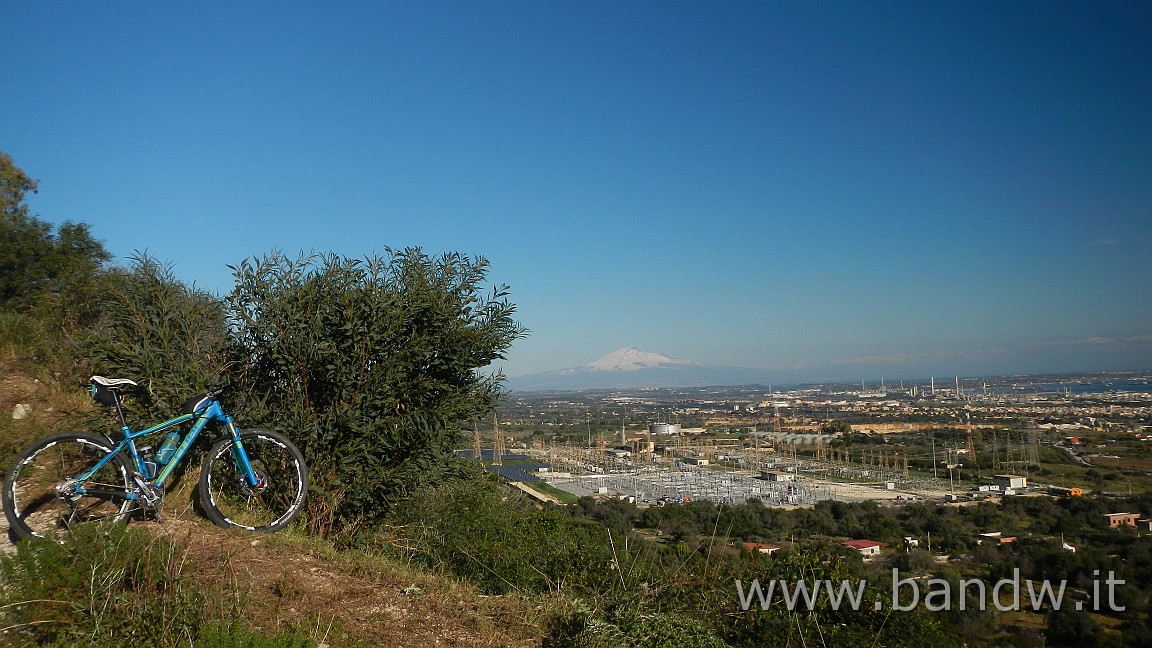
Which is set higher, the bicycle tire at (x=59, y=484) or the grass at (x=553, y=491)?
the bicycle tire at (x=59, y=484)

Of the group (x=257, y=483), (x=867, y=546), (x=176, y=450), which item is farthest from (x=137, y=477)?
(x=867, y=546)

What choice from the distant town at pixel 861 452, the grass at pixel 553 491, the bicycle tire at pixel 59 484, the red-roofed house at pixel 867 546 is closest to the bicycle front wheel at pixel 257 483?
the bicycle tire at pixel 59 484

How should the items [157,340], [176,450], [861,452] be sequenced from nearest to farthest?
[176,450], [157,340], [861,452]

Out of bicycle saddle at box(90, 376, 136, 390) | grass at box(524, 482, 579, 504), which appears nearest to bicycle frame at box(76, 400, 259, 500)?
bicycle saddle at box(90, 376, 136, 390)

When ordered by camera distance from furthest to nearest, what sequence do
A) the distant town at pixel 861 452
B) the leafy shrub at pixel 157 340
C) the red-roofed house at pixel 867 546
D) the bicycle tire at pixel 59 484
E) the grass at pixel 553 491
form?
the grass at pixel 553 491
the distant town at pixel 861 452
the red-roofed house at pixel 867 546
the leafy shrub at pixel 157 340
the bicycle tire at pixel 59 484

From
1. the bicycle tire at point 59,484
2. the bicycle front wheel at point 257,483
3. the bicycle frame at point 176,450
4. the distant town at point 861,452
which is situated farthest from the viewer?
the distant town at point 861,452

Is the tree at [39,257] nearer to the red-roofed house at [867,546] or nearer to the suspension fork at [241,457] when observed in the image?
the suspension fork at [241,457]

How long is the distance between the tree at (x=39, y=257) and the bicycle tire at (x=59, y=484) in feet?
35.7

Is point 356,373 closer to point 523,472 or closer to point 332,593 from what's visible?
point 332,593

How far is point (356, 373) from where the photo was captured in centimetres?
665

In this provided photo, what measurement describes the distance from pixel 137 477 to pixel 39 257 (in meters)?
13.9

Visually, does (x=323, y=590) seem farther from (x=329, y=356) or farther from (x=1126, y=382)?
(x=1126, y=382)

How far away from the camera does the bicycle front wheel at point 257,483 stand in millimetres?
6082

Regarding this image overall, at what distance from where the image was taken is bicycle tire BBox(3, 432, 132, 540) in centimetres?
536
